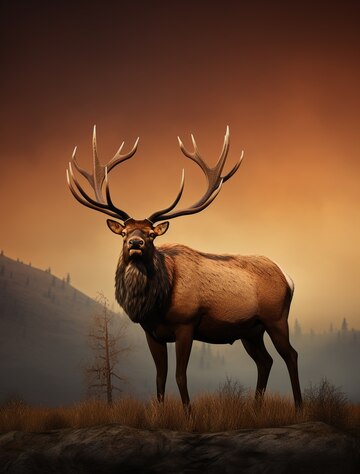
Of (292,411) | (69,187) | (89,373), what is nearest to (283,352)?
(292,411)

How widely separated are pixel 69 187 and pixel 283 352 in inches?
141

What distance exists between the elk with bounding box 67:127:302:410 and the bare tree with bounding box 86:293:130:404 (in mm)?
6107

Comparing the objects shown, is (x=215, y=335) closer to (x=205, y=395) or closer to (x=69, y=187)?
(x=205, y=395)

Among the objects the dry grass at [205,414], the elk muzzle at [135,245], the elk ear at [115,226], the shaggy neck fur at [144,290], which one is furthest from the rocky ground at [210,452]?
the elk ear at [115,226]

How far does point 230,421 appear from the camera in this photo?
771 cm

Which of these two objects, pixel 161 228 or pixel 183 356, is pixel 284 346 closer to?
pixel 183 356

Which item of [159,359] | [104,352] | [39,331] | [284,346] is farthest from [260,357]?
[39,331]

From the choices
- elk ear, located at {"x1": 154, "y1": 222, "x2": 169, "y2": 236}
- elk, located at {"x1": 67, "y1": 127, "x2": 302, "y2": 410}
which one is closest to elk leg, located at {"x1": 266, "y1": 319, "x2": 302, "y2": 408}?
elk, located at {"x1": 67, "y1": 127, "x2": 302, "y2": 410}

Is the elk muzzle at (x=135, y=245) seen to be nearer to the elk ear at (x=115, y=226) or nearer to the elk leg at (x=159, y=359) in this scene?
the elk ear at (x=115, y=226)

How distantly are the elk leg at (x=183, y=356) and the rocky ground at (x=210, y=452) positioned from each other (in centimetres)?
64

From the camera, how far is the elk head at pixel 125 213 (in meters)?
7.86

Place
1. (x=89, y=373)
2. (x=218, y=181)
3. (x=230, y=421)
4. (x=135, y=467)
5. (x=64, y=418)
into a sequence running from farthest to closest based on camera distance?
(x=89, y=373) → (x=218, y=181) → (x=64, y=418) → (x=230, y=421) → (x=135, y=467)

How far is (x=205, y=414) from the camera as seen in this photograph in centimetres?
787

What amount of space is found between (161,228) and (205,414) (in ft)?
7.47
